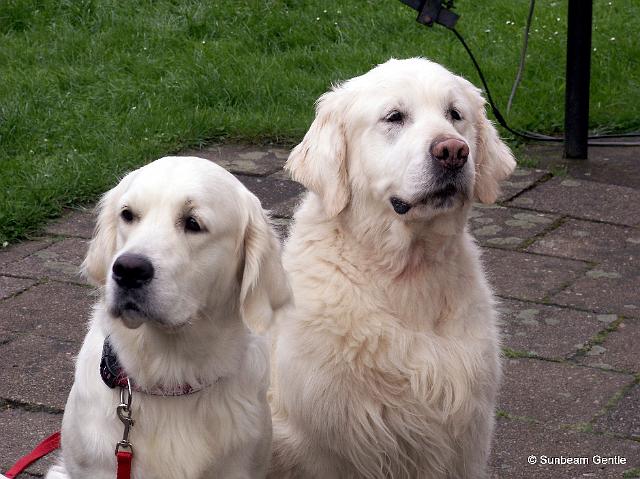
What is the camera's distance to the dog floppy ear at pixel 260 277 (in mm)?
3441

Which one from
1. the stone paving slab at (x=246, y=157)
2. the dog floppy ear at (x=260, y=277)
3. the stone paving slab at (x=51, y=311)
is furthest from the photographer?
the stone paving slab at (x=246, y=157)

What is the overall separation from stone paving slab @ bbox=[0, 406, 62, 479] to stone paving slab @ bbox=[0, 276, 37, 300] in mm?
1144

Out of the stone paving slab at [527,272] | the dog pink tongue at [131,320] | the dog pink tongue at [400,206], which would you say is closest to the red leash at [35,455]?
the dog pink tongue at [131,320]

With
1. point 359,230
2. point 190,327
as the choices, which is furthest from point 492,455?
point 190,327

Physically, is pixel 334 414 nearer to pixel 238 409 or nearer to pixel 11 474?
pixel 238 409

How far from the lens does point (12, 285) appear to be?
19.2 ft

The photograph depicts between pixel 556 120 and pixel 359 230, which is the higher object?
pixel 359 230

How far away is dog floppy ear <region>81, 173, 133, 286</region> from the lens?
3479 mm

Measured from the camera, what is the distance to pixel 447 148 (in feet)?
12.3

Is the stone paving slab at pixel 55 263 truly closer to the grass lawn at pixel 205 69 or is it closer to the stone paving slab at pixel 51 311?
the stone paving slab at pixel 51 311

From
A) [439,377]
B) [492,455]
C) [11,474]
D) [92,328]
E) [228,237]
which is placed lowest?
[492,455]

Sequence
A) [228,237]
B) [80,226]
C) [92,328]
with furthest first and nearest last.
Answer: [80,226], [92,328], [228,237]

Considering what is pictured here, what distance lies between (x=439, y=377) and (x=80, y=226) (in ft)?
10.6

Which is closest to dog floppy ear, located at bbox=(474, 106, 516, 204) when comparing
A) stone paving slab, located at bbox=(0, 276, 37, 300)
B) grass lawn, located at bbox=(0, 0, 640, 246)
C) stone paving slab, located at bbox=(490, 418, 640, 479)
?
stone paving slab, located at bbox=(490, 418, 640, 479)
